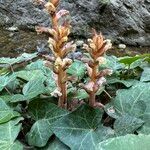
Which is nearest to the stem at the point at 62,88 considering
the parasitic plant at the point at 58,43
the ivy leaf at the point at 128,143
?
the parasitic plant at the point at 58,43

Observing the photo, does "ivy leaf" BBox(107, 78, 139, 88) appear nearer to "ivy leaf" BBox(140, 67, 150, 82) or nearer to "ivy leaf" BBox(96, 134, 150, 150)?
"ivy leaf" BBox(140, 67, 150, 82)

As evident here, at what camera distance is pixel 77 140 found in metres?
1.11

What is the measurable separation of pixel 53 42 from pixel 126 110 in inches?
11.2

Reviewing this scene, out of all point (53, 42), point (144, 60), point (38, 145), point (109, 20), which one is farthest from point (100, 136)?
point (109, 20)

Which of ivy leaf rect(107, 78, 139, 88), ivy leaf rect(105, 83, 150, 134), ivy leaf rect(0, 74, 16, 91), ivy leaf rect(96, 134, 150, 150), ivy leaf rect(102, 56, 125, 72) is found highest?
ivy leaf rect(96, 134, 150, 150)

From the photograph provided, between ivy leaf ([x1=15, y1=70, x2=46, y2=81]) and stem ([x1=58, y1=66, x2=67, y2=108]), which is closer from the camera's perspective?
stem ([x1=58, y1=66, x2=67, y2=108])

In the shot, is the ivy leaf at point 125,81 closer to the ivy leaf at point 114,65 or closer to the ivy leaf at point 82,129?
the ivy leaf at point 114,65

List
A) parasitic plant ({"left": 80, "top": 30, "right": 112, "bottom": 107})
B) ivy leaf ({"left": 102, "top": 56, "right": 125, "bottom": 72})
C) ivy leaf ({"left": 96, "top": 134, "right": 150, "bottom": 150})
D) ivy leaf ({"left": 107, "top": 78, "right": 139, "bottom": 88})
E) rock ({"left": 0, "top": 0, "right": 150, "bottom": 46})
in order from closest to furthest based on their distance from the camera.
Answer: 1. ivy leaf ({"left": 96, "top": 134, "right": 150, "bottom": 150})
2. parasitic plant ({"left": 80, "top": 30, "right": 112, "bottom": 107})
3. ivy leaf ({"left": 107, "top": 78, "right": 139, "bottom": 88})
4. ivy leaf ({"left": 102, "top": 56, "right": 125, "bottom": 72})
5. rock ({"left": 0, "top": 0, "right": 150, "bottom": 46})

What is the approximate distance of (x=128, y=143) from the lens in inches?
30.1

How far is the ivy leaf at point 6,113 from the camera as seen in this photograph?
1.19m

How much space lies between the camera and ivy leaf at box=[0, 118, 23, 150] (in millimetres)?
1109

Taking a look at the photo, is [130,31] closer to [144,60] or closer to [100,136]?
[144,60]

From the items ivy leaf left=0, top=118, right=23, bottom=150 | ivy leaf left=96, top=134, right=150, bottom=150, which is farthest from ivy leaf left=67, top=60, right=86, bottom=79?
ivy leaf left=96, top=134, right=150, bottom=150

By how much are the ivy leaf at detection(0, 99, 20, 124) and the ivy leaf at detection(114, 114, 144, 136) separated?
288 mm
